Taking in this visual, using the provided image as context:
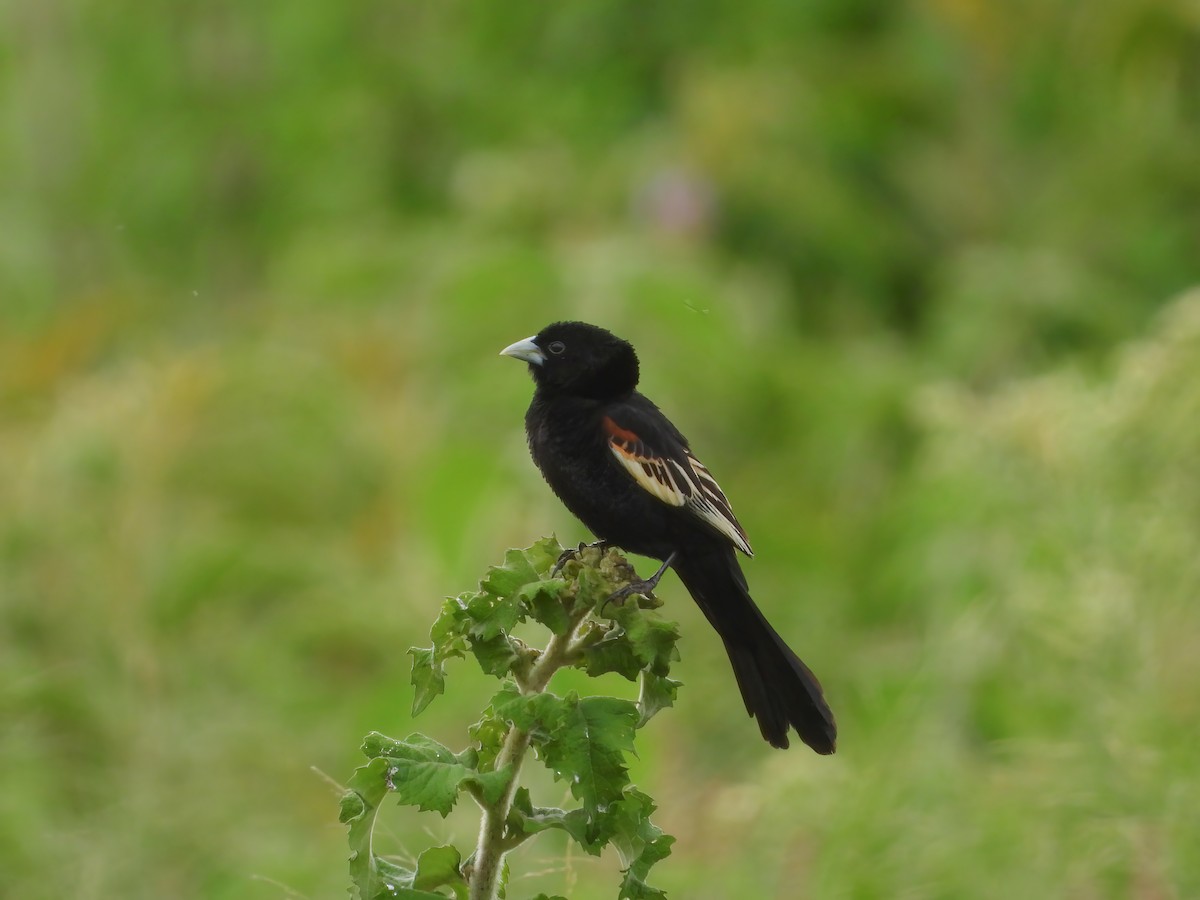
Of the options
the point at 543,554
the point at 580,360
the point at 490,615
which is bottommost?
the point at 490,615

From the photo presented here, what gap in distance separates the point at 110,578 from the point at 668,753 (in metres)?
2.41

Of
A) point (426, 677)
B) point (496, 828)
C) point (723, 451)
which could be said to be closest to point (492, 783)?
point (496, 828)

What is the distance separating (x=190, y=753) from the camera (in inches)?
231

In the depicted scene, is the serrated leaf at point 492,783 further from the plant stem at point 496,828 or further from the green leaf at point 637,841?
the green leaf at point 637,841

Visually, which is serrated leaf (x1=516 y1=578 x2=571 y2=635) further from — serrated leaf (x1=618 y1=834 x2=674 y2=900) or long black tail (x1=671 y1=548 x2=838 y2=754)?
long black tail (x1=671 y1=548 x2=838 y2=754)

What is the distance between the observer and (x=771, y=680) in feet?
7.60

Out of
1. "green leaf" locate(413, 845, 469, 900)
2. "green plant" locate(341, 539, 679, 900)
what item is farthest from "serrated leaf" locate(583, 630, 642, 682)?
"green leaf" locate(413, 845, 469, 900)

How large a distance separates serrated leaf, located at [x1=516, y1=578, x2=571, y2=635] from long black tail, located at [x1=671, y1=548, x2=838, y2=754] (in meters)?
0.50

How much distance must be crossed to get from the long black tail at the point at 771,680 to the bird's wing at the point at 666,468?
11 centimetres

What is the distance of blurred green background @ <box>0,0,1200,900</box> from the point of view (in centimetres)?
427

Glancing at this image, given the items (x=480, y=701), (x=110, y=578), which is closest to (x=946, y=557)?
(x=480, y=701)

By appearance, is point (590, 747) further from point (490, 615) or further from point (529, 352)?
point (529, 352)

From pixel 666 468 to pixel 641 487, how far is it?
6 centimetres

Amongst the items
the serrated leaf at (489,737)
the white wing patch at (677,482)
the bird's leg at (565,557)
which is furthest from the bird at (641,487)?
the serrated leaf at (489,737)
